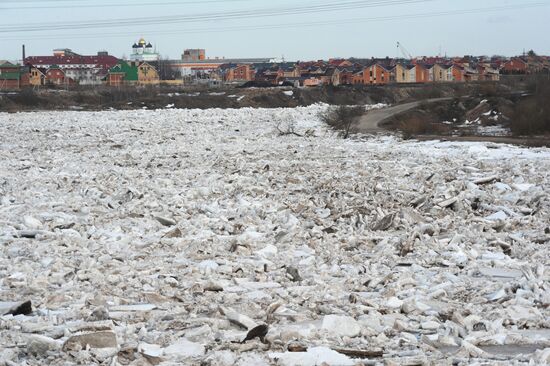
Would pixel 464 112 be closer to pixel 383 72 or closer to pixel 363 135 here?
pixel 363 135

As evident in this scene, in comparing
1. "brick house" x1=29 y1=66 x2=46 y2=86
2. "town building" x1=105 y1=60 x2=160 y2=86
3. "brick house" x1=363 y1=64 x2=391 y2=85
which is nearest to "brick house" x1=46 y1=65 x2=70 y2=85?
"brick house" x1=29 y1=66 x2=46 y2=86

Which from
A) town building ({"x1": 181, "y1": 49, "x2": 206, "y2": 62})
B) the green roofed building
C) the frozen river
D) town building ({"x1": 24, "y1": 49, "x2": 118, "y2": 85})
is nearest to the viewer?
the frozen river

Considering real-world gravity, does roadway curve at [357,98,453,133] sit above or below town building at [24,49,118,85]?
below

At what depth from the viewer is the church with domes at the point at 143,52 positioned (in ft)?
388

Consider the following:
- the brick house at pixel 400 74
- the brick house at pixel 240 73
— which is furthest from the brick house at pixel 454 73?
the brick house at pixel 240 73

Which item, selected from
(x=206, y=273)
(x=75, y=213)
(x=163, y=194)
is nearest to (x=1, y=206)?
(x=75, y=213)

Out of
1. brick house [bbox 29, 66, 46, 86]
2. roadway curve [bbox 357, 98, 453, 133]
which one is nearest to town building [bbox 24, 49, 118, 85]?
brick house [bbox 29, 66, 46, 86]

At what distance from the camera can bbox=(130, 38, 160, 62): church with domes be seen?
388 feet

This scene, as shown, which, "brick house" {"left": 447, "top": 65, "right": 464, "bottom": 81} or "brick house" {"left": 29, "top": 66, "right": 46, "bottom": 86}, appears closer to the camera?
"brick house" {"left": 29, "top": 66, "right": 46, "bottom": 86}

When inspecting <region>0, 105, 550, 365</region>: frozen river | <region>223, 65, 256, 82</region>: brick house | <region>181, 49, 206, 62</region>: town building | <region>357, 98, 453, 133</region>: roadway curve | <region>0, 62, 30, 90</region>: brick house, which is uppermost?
<region>181, 49, 206, 62</region>: town building

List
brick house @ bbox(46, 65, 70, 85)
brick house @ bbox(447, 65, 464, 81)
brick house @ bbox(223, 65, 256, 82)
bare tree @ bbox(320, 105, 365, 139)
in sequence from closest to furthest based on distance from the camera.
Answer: bare tree @ bbox(320, 105, 365, 139)
brick house @ bbox(46, 65, 70, 85)
brick house @ bbox(447, 65, 464, 81)
brick house @ bbox(223, 65, 256, 82)

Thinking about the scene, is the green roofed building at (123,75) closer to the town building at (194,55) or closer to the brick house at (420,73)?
the brick house at (420,73)

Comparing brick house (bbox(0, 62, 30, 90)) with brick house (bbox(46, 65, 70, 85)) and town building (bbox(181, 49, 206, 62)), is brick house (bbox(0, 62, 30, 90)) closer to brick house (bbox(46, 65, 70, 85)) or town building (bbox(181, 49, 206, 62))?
brick house (bbox(46, 65, 70, 85))

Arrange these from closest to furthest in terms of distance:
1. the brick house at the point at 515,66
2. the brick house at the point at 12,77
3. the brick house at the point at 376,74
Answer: the brick house at the point at 12,77
the brick house at the point at 376,74
the brick house at the point at 515,66
